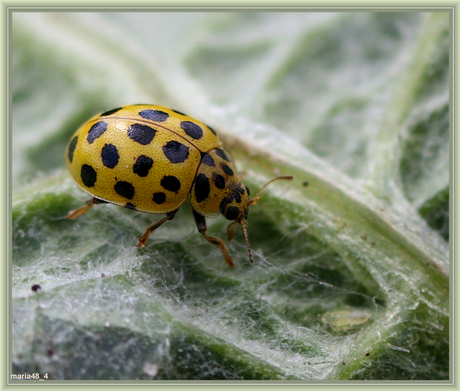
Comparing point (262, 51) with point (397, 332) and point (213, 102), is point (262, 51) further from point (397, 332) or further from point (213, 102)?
point (397, 332)

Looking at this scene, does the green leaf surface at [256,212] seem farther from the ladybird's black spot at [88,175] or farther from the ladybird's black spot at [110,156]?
the ladybird's black spot at [110,156]

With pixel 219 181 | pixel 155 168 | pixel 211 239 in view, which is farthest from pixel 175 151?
pixel 211 239

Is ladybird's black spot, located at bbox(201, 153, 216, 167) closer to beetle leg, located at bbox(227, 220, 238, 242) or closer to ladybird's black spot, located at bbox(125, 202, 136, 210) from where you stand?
beetle leg, located at bbox(227, 220, 238, 242)

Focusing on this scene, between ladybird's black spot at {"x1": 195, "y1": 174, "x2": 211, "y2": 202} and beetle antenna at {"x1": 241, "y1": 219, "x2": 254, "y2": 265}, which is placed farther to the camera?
ladybird's black spot at {"x1": 195, "y1": 174, "x2": 211, "y2": 202}

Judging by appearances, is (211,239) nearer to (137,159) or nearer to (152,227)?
(152,227)

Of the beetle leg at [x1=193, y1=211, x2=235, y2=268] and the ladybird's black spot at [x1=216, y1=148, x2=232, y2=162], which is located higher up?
the ladybird's black spot at [x1=216, y1=148, x2=232, y2=162]

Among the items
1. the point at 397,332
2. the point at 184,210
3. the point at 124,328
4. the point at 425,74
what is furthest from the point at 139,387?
the point at 425,74

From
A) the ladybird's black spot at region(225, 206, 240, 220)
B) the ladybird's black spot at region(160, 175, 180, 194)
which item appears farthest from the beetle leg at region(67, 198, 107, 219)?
the ladybird's black spot at region(225, 206, 240, 220)
